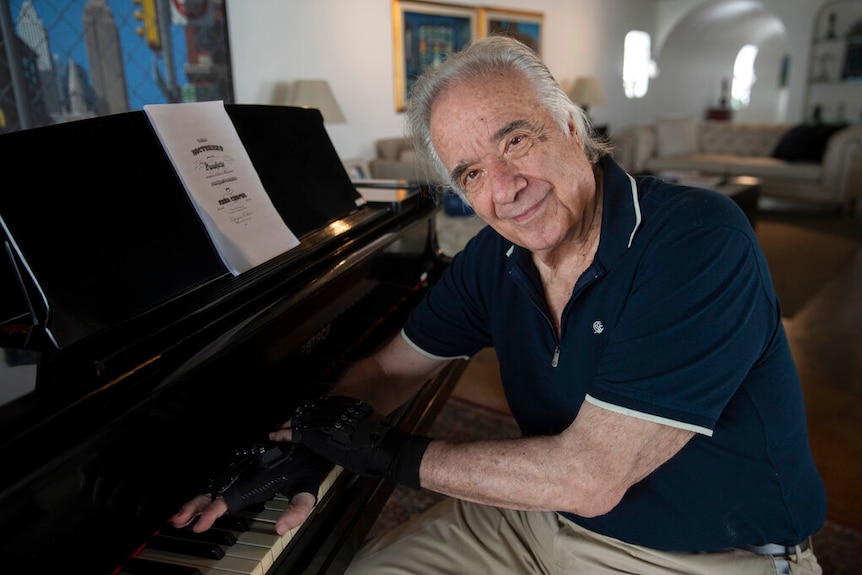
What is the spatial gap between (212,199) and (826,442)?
2.44 meters

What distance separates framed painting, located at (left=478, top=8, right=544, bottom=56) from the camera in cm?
599

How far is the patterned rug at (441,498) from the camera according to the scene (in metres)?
1.82

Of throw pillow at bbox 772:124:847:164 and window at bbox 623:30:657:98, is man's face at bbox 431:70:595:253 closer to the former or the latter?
throw pillow at bbox 772:124:847:164

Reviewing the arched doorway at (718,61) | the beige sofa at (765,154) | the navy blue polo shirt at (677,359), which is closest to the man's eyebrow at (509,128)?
the navy blue polo shirt at (677,359)

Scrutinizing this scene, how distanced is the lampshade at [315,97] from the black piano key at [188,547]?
3641mm

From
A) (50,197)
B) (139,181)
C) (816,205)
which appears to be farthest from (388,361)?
(816,205)

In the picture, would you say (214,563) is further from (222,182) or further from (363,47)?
(363,47)

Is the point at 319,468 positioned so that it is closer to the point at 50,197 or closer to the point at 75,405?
the point at 75,405

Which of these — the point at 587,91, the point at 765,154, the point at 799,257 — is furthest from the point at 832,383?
the point at 765,154

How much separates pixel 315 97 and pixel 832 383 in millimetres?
3430

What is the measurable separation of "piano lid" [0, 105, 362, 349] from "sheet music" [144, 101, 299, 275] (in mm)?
21

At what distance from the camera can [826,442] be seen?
7.82ft

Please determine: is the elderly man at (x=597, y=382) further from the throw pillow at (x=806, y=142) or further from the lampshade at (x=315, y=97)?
the throw pillow at (x=806, y=142)

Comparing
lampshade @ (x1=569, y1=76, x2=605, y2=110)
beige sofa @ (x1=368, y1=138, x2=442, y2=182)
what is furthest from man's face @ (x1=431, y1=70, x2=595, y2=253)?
lampshade @ (x1=569, y1=76, x2=605, y2=110)
